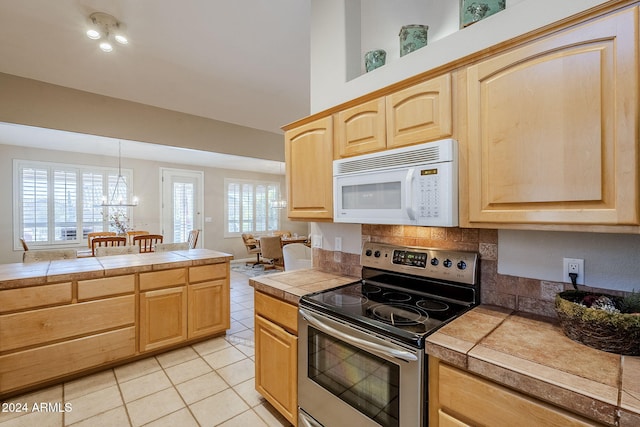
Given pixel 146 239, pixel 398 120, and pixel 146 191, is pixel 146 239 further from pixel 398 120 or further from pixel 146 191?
pixel 398 120

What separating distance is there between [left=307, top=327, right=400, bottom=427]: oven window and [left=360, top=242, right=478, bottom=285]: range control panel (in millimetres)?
583

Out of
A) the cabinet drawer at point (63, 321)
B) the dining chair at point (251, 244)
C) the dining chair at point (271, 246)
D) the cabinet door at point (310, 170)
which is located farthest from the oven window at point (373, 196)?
the dining chair at point (251, 244)

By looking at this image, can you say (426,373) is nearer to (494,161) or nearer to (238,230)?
(494,161)

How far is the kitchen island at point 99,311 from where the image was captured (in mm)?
2107

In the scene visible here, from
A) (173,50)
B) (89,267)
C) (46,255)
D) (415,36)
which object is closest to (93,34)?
(173,50)

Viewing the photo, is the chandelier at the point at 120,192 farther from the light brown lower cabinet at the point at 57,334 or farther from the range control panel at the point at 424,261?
the range control panel at the point at 424,261

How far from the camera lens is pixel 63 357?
2.26 meters

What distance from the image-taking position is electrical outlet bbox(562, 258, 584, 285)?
1.23 metres

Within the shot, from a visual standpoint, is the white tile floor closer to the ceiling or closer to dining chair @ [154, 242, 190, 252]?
dining chair @ [154, 242, 190, 252]

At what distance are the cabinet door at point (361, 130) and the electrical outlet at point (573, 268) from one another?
0.98 metres

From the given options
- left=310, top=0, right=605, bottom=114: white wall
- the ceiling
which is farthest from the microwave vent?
the ceiling

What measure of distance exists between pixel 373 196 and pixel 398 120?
423 millimetres

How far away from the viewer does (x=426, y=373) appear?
1.08 metres

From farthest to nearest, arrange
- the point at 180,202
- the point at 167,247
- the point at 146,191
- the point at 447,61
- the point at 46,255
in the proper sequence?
the point at 180,202, the point at 146,191, the point at 167,247, the point at 46,255, the point at 447,61
